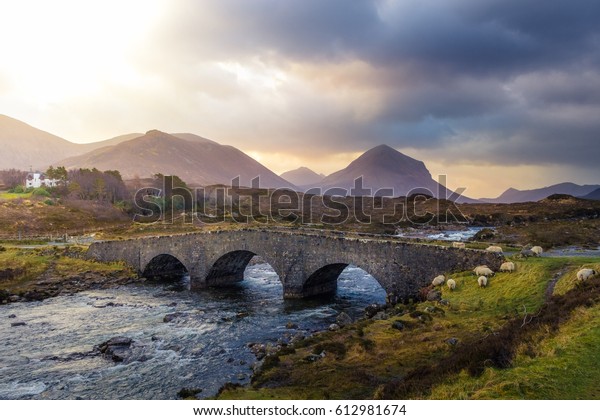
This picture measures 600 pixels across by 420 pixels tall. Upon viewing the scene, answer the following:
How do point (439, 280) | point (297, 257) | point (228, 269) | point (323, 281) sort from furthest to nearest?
point (228, 269) < point (323, 281) < point (297, 257) < point (439, 280)

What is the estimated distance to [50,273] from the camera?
2019 inches

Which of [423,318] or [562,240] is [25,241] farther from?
[562,240]

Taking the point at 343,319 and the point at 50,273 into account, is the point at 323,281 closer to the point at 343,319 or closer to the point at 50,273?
the point at 343,319

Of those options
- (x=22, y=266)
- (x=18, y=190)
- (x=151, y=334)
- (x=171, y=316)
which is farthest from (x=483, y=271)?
(x=18, y=190)

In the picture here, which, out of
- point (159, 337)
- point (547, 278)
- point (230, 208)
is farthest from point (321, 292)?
point (230, 208)

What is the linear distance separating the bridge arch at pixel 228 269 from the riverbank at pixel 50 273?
12.8 metres

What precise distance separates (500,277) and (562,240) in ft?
100

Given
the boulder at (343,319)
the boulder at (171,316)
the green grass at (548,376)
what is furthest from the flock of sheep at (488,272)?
the boulder at (171,316)

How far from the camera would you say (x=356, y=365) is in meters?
18.5

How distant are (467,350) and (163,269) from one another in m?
50.3

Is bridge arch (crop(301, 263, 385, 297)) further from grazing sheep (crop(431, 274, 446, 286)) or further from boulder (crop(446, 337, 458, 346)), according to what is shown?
boulder (crop(446, 337, 458, 346))

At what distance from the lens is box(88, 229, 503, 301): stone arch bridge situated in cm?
3145

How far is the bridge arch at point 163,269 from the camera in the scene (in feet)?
181

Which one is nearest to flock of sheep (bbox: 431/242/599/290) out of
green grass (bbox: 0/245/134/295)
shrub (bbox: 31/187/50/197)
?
green grass (bbox: 0/245/134/295)
